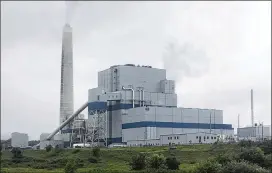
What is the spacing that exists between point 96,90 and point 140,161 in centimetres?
4606

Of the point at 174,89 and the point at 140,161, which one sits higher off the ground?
the point at 174,89

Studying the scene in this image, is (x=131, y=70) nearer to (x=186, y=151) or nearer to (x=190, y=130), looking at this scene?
(x=190, y=130)

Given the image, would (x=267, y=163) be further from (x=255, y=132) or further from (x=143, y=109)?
(x=255, y=132)

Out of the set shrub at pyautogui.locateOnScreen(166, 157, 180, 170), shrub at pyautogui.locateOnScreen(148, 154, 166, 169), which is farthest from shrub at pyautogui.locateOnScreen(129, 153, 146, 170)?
shrub at pyautogui.locateOnScreen(166, 157, 180, 170)

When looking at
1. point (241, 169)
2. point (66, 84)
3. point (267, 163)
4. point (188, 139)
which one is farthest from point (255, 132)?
point (241, 169)

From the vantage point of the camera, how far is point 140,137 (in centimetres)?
7419

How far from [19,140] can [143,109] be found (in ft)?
118

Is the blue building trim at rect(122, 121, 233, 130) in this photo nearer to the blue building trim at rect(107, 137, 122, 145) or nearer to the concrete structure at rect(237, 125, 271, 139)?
the blue building trim at rect(107, 137, 122, 145)

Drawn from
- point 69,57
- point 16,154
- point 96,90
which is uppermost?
point 69,57

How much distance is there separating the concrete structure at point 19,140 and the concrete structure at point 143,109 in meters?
21.1

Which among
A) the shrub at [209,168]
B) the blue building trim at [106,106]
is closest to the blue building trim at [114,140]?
the blue building trim at [106,106]

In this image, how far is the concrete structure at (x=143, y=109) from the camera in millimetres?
75062

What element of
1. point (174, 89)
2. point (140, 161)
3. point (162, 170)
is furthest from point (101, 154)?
point (174, 89)

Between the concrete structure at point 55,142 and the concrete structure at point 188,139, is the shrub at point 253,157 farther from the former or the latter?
the concrete structure at point 55,142
